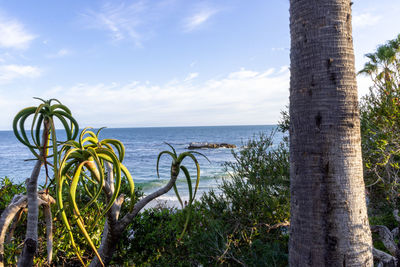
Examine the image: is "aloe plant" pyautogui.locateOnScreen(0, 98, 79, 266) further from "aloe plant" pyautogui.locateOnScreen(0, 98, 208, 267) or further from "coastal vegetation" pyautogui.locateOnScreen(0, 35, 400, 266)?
"coastal vegetation" pyautogui.locateOnScreen(0, 35, 400, 266)

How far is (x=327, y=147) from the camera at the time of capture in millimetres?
2092

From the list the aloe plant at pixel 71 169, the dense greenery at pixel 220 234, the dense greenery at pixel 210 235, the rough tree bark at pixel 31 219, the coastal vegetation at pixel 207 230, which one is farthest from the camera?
the dense greenery at pixel 220 234

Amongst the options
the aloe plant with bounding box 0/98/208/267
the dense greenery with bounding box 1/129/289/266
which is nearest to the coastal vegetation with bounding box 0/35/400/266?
the dense greenery with bounding box 1/129/289/266

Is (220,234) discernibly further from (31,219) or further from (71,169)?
(71,169)

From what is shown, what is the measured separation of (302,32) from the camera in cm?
222

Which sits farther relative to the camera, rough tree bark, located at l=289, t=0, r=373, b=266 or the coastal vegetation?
the coastal vegetation

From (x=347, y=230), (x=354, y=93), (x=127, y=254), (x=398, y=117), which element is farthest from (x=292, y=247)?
(x=398, y=117)

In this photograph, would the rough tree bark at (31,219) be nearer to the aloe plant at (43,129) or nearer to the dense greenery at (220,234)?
the aloe plant at (43,129)

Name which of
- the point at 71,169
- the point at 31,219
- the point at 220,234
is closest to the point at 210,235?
the point at 220,234

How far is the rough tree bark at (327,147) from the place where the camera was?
208cm

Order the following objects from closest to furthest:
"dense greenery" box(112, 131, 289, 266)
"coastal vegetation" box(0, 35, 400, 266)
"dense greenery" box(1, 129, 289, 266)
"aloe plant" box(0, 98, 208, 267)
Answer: "aloe plant" box(0, 98, 208, 267) → "coastal vegetation" box(0, 35, 400, 266) → "dense greenery" box(1, 129, 289, 266) → "dense greenery" box(112, 131, 289, 266)

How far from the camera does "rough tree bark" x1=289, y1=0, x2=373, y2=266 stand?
2.08 metres

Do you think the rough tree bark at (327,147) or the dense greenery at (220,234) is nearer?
the rough tree bark at (327,147)

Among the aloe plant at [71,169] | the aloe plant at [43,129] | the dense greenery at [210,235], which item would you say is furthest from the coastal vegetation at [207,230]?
the aloe plant at [43,129]
